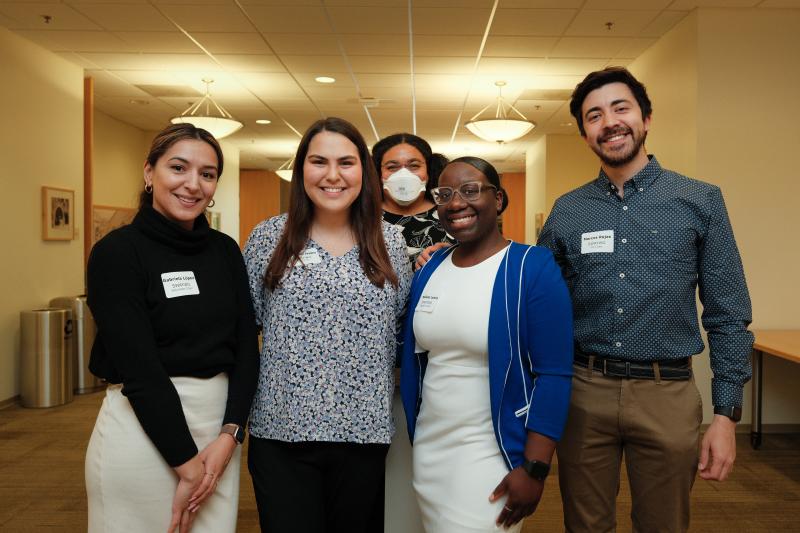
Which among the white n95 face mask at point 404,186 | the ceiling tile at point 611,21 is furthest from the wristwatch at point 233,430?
the ceiling tile at point 611,21

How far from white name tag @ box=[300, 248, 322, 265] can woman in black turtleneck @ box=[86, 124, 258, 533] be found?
0.64ft

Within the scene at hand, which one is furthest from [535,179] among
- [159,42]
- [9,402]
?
[9,402]

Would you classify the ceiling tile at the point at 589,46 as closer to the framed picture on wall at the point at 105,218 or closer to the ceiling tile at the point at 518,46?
the ceiling tile at the point at 518,46

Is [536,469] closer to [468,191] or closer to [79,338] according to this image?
[468,191]

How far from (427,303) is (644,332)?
0.68 m

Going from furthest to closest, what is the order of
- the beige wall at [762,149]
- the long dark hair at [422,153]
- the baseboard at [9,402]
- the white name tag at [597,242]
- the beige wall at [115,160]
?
the beige wall at [115,160]
the baseboard at [9,402]
the beige wall at [762,149]
the long dark hair at [422,153]
the white name tag at [597,242]

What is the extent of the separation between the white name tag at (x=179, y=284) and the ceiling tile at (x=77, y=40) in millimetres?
5420

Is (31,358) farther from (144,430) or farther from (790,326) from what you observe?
(790,326)

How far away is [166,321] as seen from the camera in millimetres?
1651

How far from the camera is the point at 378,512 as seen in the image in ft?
6.72

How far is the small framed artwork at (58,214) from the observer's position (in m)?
6.57

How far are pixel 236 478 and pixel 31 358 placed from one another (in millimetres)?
5139

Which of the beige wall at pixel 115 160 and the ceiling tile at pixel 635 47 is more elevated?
the ceiling tile at pixel 635 47

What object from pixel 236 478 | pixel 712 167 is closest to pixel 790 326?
pixel 712 167
